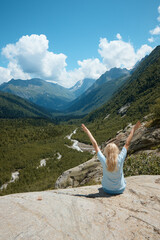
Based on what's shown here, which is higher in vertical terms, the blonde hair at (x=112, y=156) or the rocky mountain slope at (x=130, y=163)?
the blonde hair at (x=112, y=156)

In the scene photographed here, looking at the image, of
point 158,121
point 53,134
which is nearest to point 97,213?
point 158,121

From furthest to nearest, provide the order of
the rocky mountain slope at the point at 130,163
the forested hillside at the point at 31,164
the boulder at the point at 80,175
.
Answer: the forested hillside at the point at 31,164 → the boulder at the point at 80,175 → the rocky mountain slope at the point at 130,163

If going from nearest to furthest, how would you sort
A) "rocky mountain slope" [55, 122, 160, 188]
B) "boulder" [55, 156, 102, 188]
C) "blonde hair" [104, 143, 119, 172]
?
1. "blonde hair" [104, 143, 119, 172]
2. "rocky mountain slope" [55, 122, 160, 188]
3. "boulder" [55, 156, 102, 188]

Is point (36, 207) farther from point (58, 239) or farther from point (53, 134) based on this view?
point (53, 134)

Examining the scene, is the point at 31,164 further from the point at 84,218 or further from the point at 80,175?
the point at 84,218

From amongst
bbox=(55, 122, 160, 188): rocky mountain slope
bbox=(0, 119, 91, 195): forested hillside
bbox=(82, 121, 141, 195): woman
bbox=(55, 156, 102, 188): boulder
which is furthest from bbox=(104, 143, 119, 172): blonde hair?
bbox=(0, 119, 91, 195): forested hillside

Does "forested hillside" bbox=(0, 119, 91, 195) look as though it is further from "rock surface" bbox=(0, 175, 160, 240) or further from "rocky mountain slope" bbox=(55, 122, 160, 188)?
"rock surface" bbox=(0, 175, 160, 240)

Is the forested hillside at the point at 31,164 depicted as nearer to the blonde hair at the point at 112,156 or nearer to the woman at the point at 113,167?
the woman at the point at 113,167

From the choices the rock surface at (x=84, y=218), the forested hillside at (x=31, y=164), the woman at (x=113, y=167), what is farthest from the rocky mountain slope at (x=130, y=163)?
the forested hillside at (x=31, y=164)

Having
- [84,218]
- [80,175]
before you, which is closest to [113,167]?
[84,218]

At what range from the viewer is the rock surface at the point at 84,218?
4.51 m

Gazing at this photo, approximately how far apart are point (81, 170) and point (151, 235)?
21.2 meters

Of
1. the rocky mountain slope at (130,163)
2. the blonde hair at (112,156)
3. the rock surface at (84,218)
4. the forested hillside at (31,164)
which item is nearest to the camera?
the rock surface at (84,218)

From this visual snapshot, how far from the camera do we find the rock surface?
4508 millimetres
